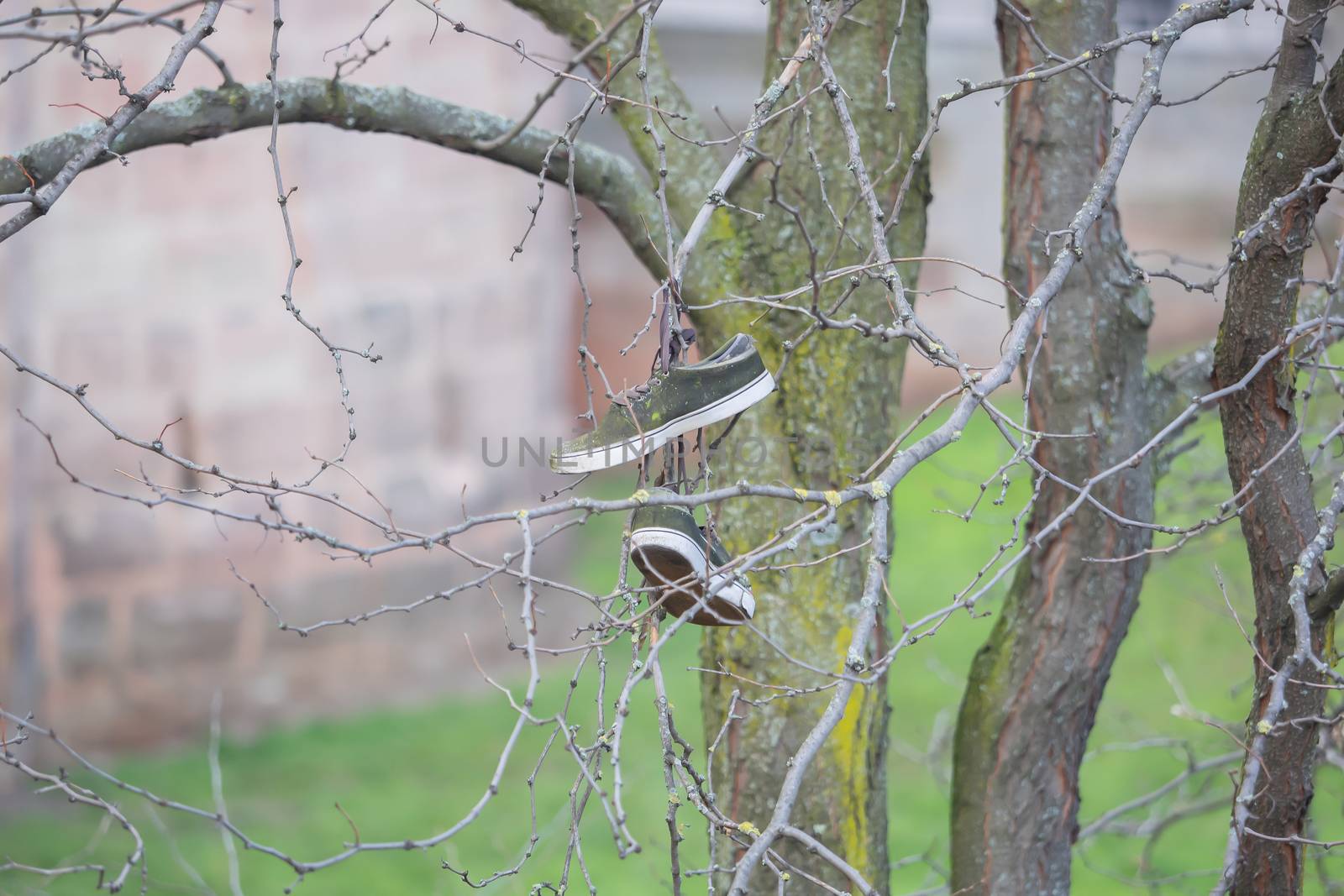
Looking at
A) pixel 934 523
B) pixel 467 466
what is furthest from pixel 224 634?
pixel 934 523

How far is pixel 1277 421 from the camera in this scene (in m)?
2.32

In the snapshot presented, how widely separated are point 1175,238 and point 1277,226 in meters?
7.27

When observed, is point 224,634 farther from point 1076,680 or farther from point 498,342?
point 1076,680

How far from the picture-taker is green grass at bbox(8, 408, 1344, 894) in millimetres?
4539

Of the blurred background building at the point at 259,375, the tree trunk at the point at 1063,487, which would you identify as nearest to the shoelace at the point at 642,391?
the tree trunk at the point at 1063,487

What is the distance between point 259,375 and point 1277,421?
4.15m

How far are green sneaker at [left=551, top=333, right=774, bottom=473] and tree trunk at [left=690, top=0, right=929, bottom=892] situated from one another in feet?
2.25

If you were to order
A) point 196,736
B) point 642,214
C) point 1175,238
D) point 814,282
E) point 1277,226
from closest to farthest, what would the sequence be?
point 814,282 → point 1277,226 → point 642,214 → point 196,736 → point 1175,238

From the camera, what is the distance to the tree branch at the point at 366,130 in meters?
2.23

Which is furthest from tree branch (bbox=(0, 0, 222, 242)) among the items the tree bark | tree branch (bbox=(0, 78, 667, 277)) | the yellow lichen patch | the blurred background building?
the blurred background building

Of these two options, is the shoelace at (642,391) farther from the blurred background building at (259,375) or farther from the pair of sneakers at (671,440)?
the blurred background building at (259,375)

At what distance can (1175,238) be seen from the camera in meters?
8.93

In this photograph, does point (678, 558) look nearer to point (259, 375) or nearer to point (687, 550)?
point (687, 550)

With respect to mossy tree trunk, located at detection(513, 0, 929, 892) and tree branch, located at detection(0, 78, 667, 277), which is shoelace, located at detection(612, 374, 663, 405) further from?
mossy tree trunk, located at detection(513, 0, 929, 892)
